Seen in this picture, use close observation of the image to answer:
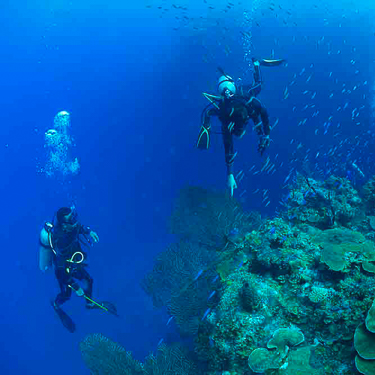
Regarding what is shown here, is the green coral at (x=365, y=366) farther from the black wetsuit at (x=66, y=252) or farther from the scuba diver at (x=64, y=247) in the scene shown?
the black wetsuit at (x=66, y=252)

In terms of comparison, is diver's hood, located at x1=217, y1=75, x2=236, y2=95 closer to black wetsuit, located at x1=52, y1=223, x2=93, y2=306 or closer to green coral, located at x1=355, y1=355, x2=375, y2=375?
black wetsuit, located at x1=52, y1=223, x2=93, y2=306

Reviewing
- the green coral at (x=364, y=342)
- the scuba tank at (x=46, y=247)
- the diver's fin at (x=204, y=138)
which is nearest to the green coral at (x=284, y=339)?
the green coral at (x=364, y=342)

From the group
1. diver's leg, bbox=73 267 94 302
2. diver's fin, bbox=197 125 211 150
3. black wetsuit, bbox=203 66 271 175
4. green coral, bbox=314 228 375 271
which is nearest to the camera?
green coral, bbox=314 228 375 271

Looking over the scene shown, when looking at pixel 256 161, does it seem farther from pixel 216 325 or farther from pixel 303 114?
pixel 216 325

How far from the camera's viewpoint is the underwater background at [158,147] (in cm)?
1695

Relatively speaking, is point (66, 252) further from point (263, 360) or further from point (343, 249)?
point (343, 249)

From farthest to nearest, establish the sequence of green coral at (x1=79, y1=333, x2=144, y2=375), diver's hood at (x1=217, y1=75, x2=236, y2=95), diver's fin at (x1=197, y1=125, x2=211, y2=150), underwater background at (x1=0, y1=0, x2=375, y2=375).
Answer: underwater background at (x1=0, y1=0, x2=375, y2=375), green coral at (x1=79, y1=333, x2=144, y2=375), diver's hood at (x1=217, y1=75, x2=236, y2=95), diver's fin at (x1=197, y1=125, x2=211, y2=150)

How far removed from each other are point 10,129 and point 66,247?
6672 centimetres

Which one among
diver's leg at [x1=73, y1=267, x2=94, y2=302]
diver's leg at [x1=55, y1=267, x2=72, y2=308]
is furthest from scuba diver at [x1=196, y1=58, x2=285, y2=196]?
diver's leg at [x1=55, y1=267, x2=72, y2=308]

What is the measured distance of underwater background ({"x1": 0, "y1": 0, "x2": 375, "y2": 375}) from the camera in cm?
1695

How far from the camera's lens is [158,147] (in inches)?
984

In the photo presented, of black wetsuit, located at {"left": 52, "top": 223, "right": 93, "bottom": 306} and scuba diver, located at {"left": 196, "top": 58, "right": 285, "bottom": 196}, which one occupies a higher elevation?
scuba diver, located at {"left": 196, "top": 58, "right": 285, "bottom": 196}

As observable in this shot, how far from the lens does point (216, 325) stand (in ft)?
12.7

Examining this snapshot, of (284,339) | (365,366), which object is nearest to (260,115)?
(284,339)
